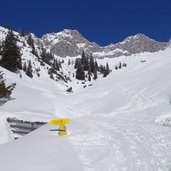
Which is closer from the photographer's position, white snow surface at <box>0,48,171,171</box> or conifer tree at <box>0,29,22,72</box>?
white snow surface at <box>0,48,171,171</box>

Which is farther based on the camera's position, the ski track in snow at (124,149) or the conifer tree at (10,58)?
the conifer tree at (10,58)

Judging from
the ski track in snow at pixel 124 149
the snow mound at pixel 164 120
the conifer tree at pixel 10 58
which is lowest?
the ski track in snow at pixel 124 149

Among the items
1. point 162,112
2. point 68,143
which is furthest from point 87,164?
point 162,112

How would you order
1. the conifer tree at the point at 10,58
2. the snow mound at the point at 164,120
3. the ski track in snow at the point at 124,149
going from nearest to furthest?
the ski track in snow at the point at 124,149, the snow mound at the point at 164,120, the conifer tree at the point at 10,58

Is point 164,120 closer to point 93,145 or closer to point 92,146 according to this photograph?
point 93,145

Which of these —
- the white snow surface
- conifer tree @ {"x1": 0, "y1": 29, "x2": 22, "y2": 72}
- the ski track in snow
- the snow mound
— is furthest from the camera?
conifer tree @ {"x1": 0, "y1": 29, "x2": 22, "y2": 72}

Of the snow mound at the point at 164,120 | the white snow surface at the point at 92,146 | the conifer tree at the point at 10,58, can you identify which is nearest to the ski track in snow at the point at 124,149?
the white snow surface at the point at 92,146

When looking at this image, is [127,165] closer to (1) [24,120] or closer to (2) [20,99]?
(1) [24,120]

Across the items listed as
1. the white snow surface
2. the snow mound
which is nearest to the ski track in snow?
the white snow surface

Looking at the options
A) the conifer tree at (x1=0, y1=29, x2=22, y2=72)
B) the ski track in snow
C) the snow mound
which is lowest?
the ski track in snow

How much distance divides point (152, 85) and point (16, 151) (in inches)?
822

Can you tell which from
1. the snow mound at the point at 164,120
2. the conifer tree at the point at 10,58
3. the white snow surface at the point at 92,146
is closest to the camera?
the white snow surface at the point at 92,146

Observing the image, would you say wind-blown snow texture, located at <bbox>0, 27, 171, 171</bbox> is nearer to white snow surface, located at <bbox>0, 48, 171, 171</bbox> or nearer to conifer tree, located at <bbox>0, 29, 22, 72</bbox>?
white snow surface, located at <bbox>0, 48, 171, 171</bbox>

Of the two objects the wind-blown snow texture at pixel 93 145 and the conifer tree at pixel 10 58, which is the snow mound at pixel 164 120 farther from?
the conifer tree at pixel 10 58
